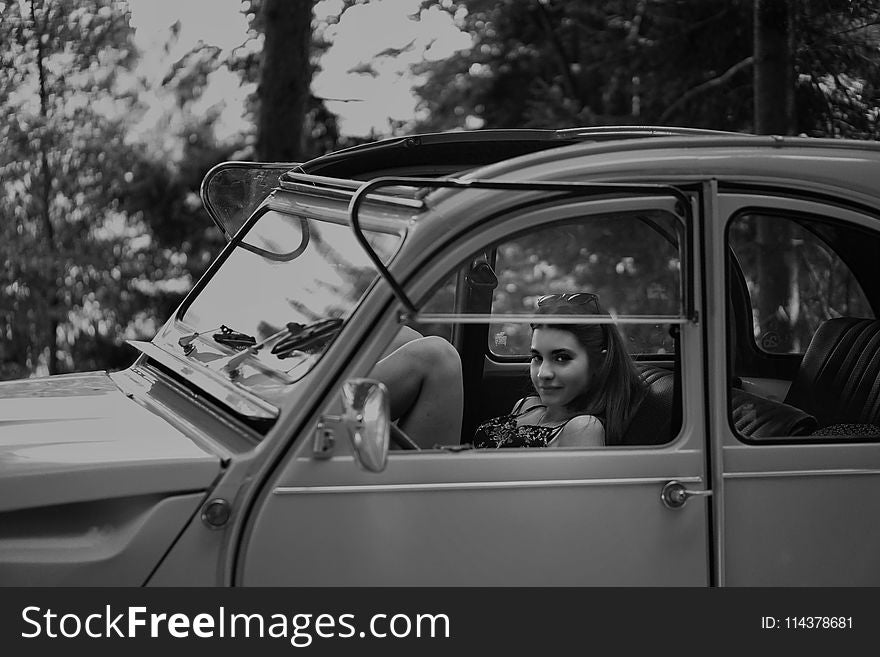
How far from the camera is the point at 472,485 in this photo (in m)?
2.70

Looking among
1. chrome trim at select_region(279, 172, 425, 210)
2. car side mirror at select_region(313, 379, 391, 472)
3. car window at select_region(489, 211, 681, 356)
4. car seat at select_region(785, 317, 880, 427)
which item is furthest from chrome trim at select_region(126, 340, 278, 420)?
car window at select_region(489, 211, 681, 356)

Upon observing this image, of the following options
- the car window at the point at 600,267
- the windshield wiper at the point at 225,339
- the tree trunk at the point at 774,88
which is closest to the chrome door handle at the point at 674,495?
the windshield wiper at the point at 225,339

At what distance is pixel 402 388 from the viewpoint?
10.3 feet

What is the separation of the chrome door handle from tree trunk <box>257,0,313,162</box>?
734cm

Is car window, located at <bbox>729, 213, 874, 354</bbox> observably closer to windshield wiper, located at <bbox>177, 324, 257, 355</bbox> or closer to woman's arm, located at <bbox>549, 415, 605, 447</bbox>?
woman's arm, located at <bbox>549, 415, 605, 447</bbox>

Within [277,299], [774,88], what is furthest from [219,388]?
[774,88]

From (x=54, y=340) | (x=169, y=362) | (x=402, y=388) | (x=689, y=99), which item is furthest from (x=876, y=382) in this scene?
(x=54, y=340)

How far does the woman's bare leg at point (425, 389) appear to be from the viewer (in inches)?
122

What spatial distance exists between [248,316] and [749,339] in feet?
6.05

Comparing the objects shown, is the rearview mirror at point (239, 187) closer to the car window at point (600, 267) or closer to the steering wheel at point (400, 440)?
the steering wheel at point (400, 440)

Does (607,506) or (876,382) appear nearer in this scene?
(607,506)

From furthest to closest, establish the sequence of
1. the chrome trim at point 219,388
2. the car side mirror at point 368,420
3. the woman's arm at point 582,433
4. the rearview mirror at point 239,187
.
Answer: the rearview mirror at point 239,187
the woman's arm at point 582,433
the chrome trim at point 219,388
the car side mirror at point 368,420

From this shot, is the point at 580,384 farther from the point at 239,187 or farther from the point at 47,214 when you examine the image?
the point at 47,214

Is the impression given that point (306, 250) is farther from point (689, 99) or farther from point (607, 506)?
point (689, 99)
